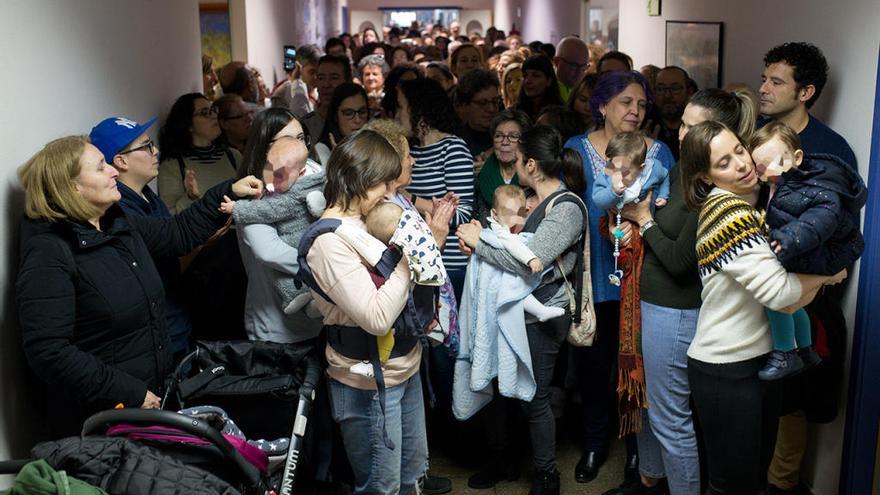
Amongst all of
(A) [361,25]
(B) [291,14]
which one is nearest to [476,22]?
(A) [361,25]


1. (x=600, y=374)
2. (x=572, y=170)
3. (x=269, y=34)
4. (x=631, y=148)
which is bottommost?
(x=600, y=374)

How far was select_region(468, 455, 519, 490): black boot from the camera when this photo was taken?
3.82 metres

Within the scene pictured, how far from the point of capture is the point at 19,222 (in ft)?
8.73

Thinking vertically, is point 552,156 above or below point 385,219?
above

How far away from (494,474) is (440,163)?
56.7 inches

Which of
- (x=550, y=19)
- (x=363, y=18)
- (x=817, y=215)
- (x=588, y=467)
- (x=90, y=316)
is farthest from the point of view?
(x=363, y=18)

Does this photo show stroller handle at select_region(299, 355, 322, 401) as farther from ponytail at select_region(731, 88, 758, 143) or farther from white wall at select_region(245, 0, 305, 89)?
white wall at select_region(245, 0, 305, 89)

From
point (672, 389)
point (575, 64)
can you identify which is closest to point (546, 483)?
point (672, 389)

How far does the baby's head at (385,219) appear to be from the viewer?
2.68 m

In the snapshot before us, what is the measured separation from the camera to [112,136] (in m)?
3.09

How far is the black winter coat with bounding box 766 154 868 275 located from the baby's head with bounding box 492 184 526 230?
1.06 metres

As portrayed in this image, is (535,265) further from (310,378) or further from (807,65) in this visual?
(807,65)

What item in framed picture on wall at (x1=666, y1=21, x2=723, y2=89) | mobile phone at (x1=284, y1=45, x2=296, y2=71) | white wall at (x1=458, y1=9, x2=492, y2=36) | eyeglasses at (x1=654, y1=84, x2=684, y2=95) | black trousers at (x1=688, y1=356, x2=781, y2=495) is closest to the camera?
black trousers at (x1=688, y1=356, x2=781, y2=495)

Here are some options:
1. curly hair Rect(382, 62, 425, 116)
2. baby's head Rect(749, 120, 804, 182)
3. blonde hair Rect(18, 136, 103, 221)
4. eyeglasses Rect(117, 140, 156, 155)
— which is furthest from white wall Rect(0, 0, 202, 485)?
baby's head Rect(749, 120, 804, 182)
